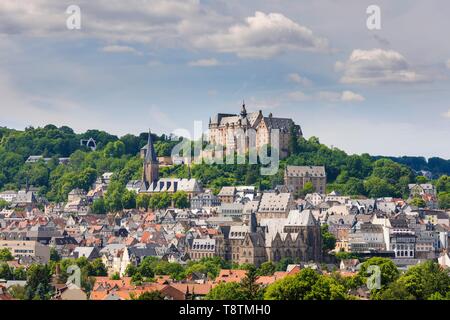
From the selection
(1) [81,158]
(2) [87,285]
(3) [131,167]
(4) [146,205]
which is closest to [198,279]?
(2) [87,285]

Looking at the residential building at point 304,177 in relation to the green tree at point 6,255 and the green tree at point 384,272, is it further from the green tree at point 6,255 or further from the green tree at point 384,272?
the green tree at point 384,272

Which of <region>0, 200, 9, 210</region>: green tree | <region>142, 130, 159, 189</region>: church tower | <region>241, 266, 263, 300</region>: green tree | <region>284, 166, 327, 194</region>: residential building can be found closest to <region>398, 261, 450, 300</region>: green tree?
<region>241, 266, 263, 300</region>: green tree

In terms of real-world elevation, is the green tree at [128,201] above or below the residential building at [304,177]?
below

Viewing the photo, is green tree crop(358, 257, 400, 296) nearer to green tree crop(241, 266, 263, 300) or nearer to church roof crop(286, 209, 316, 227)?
green tree crop(241, 266, 263, 300)

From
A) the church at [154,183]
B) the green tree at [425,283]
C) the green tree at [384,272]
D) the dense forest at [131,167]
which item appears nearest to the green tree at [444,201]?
the dense forest at [131,167]

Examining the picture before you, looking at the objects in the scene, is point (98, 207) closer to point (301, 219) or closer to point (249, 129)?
point (249, 129)
